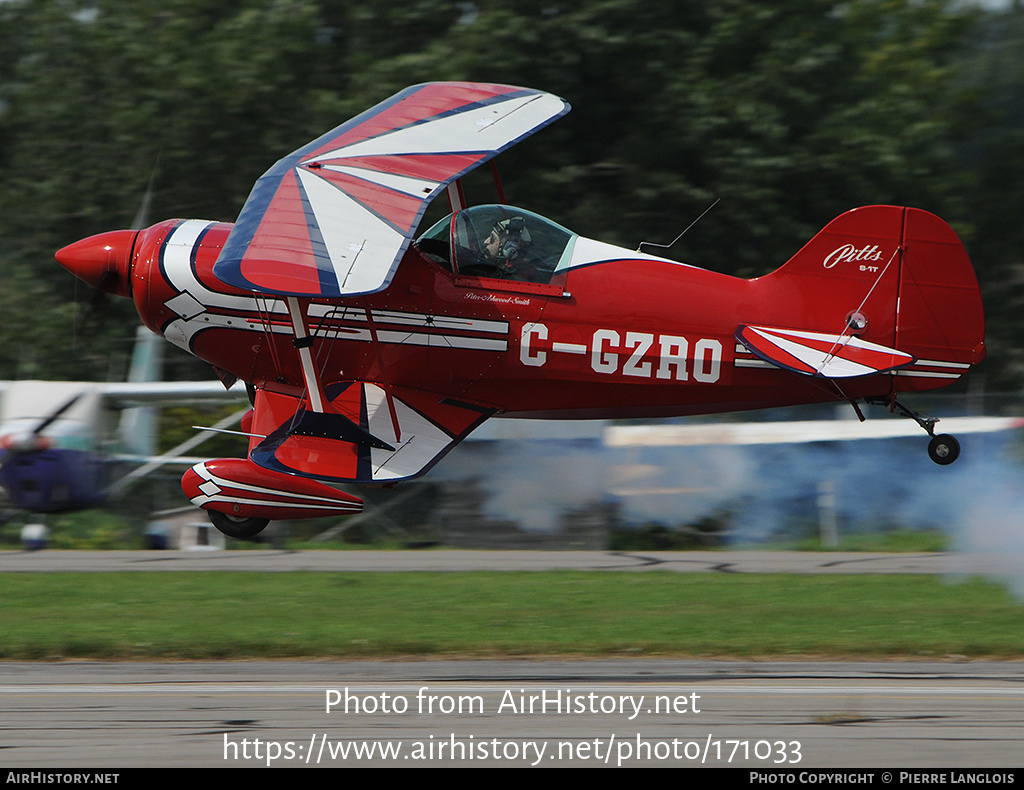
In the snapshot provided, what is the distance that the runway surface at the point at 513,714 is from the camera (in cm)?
650

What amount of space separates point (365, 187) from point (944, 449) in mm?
4941

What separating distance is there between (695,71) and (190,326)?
34.4 ft

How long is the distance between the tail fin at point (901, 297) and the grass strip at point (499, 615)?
102 inches

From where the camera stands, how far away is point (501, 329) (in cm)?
895

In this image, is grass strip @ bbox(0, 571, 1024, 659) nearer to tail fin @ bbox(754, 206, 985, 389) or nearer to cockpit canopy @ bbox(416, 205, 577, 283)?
tail fin @ bbox(754, 206, 985, 389)

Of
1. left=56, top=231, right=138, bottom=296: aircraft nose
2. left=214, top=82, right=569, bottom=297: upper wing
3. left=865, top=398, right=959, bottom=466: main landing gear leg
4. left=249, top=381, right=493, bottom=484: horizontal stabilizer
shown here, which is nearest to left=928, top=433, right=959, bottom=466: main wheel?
left=865, top=398, right=959, bottom=466: main landing gear leg

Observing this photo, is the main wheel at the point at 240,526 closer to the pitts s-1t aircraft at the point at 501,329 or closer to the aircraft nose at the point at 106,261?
the pitts s-1t aircraft at the point at 501,329

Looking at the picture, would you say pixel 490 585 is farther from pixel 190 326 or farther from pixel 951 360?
pixel 951 360

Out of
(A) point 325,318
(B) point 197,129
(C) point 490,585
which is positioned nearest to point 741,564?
(C) point 490,585

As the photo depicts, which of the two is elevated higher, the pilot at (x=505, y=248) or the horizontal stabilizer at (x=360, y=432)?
the pilot at (x=505, y=248)

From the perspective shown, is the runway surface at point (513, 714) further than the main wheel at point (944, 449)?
No

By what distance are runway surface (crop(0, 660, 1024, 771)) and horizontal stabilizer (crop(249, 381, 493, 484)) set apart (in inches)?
62.4

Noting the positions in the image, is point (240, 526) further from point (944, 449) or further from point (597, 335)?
point (944, 449)

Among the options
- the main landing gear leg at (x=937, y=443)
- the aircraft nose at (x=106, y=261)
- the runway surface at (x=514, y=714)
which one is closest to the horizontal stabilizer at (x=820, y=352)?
the main landing gear leg at (x=937, y=443)
